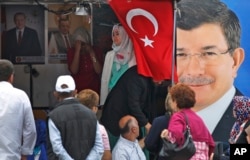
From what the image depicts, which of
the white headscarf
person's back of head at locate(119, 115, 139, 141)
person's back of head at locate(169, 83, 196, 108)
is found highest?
the white headscarf

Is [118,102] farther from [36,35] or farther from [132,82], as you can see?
[36,35]

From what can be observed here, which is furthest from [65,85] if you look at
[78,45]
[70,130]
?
[78,45]

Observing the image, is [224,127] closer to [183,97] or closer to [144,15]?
[144,15]

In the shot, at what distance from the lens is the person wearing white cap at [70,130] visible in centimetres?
707

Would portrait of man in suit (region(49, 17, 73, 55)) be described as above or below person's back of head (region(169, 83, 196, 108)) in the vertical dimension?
above

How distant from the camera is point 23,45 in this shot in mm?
10242

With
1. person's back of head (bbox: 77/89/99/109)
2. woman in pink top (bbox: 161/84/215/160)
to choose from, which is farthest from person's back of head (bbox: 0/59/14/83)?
woman in pink top (bbox: 161/84/215/160)

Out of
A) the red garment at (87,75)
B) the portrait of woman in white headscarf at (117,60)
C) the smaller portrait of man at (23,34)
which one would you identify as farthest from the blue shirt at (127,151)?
the smaller portrait of man at (23,34)

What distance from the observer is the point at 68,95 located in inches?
286

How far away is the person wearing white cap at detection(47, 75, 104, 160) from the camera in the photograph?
23.2 ft

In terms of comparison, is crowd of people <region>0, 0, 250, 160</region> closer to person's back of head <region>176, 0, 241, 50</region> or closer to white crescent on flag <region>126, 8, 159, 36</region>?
person's back of head <region>176, 0, 241, 50</region>

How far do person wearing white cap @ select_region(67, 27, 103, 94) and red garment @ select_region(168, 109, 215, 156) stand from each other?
3105 millimetres

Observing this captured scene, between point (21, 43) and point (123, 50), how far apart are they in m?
1.74

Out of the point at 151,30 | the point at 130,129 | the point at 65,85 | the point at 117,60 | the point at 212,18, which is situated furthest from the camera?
the point at 117,60
